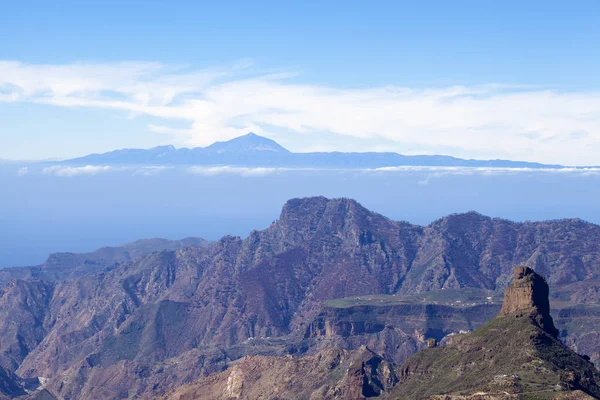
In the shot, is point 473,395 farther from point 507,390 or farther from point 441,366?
point 441,366

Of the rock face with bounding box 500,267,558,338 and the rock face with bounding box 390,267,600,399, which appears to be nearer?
the rock face with bounding box 390,267,600,399

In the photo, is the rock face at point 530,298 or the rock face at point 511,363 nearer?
the rock face at point 511,363

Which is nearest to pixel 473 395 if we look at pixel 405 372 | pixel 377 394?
pixel 405 372

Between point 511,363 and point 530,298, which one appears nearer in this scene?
point 511,363

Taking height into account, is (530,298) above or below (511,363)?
above

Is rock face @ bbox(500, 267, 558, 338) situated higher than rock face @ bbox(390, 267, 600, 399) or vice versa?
rock face @ bbox(500, 267, 558, 338)

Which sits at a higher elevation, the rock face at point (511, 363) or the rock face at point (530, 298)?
the rock face at point (530, 298)
